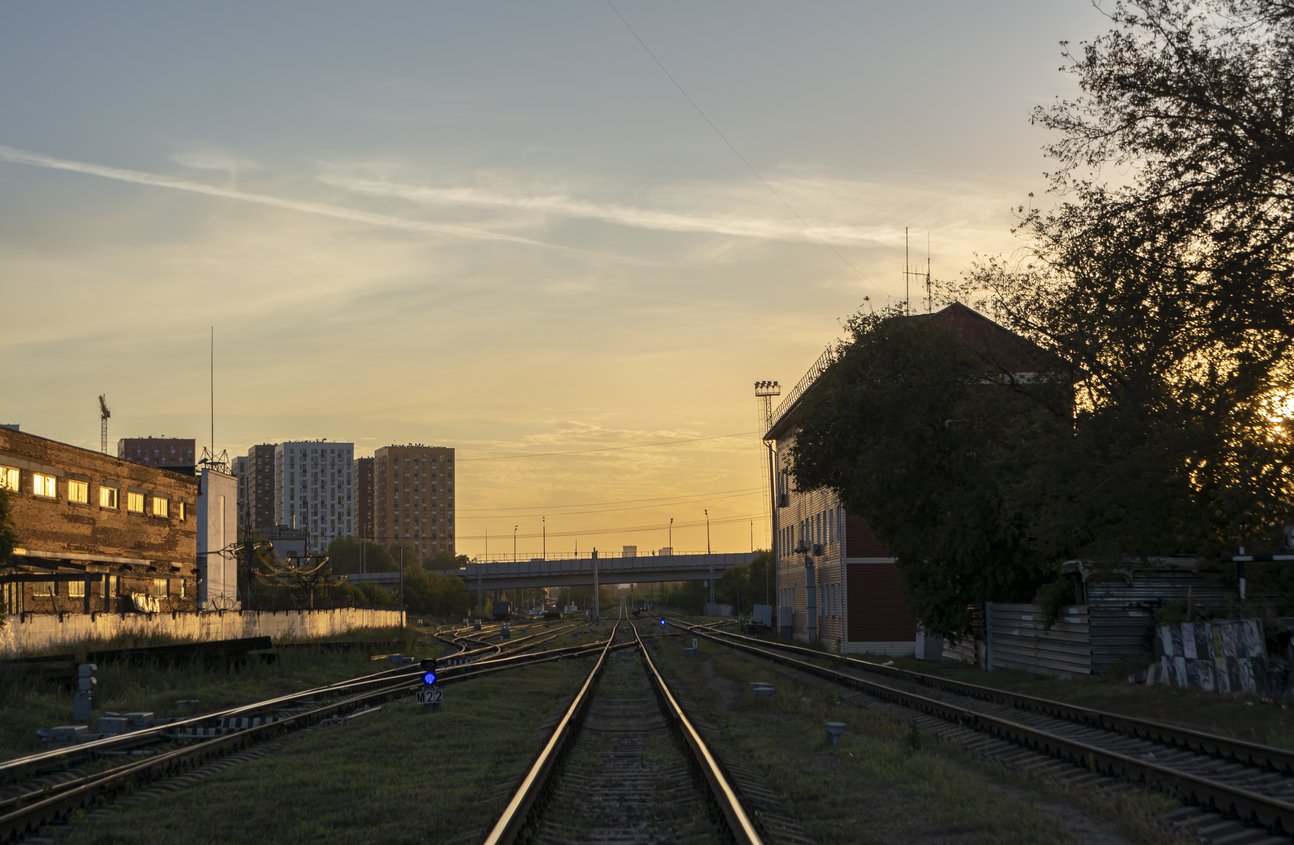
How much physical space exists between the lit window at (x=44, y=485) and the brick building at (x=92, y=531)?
4cm

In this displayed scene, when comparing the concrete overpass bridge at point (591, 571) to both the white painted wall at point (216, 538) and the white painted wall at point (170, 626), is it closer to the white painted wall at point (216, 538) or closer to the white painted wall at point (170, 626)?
the white painted wall at point (216, 538)

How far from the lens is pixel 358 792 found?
448 inches

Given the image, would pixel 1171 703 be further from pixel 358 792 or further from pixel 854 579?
pixel 854 579

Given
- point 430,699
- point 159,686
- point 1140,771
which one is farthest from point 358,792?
point 159,686

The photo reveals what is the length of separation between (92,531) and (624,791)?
42.7m

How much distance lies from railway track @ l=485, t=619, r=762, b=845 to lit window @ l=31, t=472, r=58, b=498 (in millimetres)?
32826

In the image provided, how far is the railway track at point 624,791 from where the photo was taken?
909cm

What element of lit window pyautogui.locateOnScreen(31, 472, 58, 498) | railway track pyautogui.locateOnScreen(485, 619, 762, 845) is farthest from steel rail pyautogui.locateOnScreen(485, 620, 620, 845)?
lit window pyautogui.locateOnScreen(31, 472, 58, 498)

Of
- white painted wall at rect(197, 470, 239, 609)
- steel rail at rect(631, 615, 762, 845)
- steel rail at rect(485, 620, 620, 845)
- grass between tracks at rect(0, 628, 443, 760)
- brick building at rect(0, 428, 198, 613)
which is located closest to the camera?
steel rail at rect(631, 615, 762, 845)

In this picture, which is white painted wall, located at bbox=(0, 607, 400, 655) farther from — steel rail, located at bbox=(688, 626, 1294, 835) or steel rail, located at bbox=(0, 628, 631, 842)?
steel rail, located at bbox=(688, 626, 1294, 835)

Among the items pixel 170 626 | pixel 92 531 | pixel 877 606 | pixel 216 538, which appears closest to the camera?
pixel 170 626

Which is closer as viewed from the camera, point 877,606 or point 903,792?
point 903,792

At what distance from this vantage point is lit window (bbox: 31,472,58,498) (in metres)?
42.6

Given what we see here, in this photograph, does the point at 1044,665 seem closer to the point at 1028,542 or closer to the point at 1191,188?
the point at 1028,542
